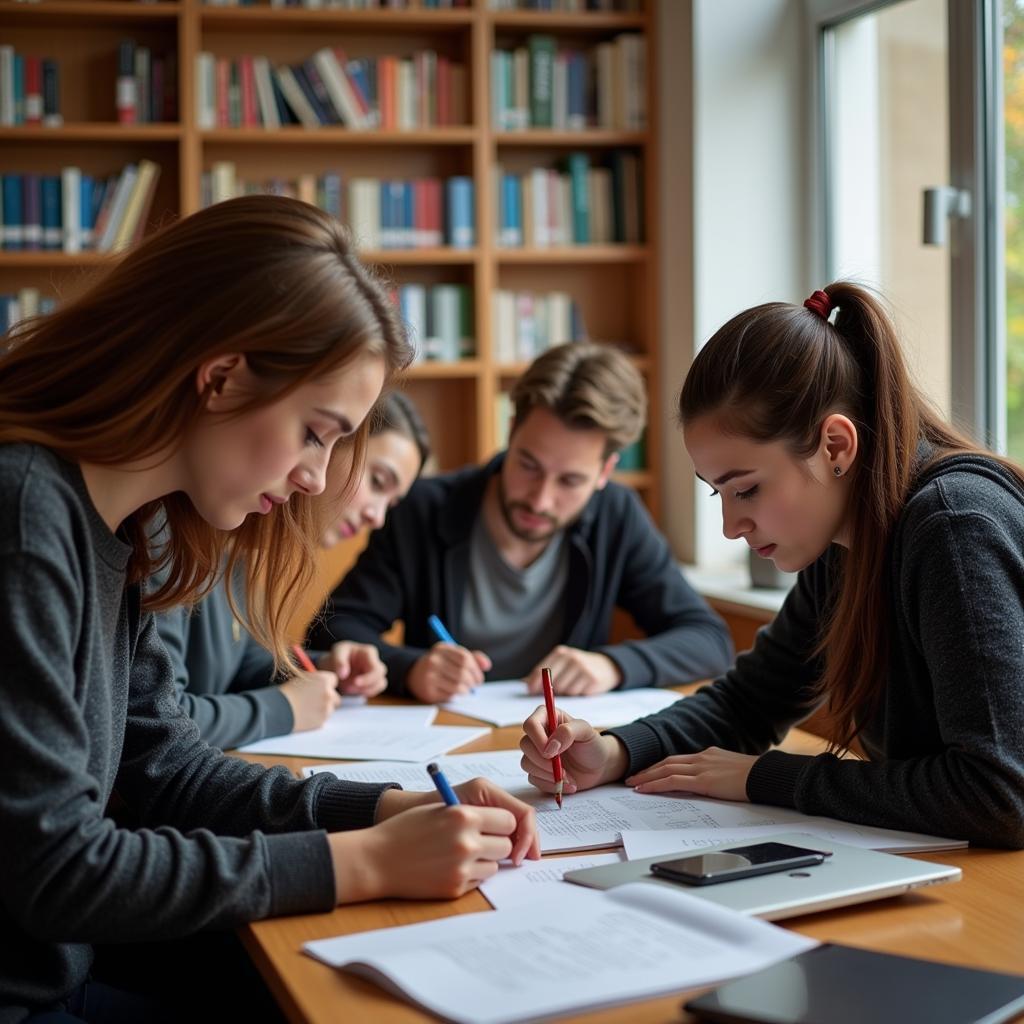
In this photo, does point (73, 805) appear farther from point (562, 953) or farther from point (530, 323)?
point (530, 323)

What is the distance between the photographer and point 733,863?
1.12m

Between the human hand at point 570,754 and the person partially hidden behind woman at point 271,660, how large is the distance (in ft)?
0.93

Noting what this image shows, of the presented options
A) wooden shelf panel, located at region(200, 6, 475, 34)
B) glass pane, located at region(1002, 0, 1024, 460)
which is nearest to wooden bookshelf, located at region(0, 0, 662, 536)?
wooden shelf panel, located at region(200, 6, 475, 34)

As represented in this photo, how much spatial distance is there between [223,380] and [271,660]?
1.15m

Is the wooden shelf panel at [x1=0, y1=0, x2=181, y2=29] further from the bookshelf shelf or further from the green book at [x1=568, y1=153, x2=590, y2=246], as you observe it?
the green book at [x1=568, y1=153, x2=590, y2=246]

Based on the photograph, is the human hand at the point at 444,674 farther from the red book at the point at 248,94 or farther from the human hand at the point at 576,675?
the red book at the point at 248,94

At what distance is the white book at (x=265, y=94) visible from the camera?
390 centimetres

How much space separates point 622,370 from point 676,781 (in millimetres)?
1223

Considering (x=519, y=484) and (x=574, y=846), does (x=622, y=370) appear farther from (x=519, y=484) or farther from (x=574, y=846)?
(x=574, y=846)

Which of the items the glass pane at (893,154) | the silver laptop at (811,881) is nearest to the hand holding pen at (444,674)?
the silver laptop at (811,881)

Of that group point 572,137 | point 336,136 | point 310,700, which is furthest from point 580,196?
point 310,700

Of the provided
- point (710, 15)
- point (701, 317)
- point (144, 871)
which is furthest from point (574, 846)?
point (710, 15)

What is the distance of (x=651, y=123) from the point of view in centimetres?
411

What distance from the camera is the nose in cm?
150
